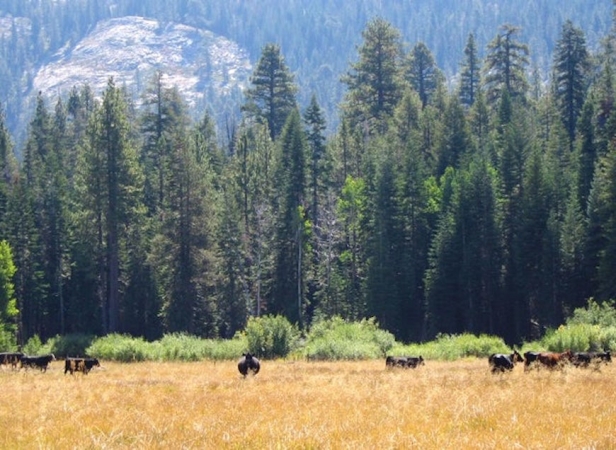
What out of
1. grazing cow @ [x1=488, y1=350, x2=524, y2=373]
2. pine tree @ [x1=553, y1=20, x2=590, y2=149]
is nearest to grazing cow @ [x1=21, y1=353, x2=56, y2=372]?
grazing cow @ [x1=488, y1=350, x2=524, y2=373]

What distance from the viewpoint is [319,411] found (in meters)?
20.0

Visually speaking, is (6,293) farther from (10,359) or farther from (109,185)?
(10,359)

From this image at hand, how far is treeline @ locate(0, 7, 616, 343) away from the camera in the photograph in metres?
64.0

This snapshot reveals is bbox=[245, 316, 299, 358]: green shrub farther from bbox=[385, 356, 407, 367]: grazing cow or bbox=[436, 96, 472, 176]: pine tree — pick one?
bbox=[436, 96, 472, 176]: pine tree

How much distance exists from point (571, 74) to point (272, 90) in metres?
33.6

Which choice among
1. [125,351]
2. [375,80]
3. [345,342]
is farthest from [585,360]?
[375,80]

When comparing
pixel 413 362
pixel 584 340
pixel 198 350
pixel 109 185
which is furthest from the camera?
pixel 109 185

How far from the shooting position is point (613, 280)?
54.4 metres

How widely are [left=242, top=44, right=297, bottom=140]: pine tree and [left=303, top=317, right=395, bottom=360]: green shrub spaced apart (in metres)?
48.5

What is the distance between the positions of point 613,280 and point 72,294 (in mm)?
45843

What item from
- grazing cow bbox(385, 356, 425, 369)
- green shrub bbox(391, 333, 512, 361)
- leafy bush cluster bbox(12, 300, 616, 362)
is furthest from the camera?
green shrub bbox(391, 333, 512, 361)

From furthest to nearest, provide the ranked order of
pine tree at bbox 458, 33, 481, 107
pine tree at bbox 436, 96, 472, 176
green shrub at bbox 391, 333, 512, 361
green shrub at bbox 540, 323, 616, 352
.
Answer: pine tree at bbox 458, 33, 481, 107, pine tree at bbox 436, 96, 472, 176, green shrub at bbox 391, 333, 512, 361, green shrub at bbox 540, 323, 616, 352

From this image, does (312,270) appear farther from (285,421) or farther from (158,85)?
(285,421)

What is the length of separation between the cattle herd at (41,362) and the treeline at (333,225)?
26.1 m
